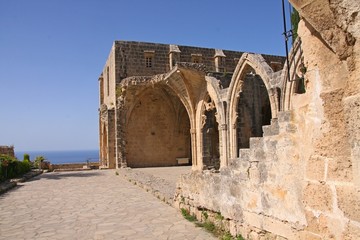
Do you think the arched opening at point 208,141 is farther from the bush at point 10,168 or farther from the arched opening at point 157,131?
the bush at point 10,168

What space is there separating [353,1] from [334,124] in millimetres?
858

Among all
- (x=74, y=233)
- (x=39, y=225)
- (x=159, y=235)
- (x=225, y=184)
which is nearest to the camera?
(x=225, y=184)

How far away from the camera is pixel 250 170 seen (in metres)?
3.99

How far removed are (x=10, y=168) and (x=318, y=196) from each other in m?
14.6

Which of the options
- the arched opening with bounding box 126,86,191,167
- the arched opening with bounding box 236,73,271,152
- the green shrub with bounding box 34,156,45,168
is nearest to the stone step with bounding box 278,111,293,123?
the arched opening with bounding box 236,73,271,152

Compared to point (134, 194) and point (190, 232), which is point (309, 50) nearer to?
point (190, 232)

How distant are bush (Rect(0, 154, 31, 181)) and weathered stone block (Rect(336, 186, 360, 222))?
13.3 meters

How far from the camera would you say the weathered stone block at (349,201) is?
84.7 inches

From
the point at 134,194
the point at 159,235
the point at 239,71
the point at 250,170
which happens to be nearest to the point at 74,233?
the point at 159,235

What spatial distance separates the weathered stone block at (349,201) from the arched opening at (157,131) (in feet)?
60.5

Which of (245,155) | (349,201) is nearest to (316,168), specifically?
(349,201)

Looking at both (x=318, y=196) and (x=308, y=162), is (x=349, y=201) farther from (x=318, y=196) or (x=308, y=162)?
(x=308, y=162)

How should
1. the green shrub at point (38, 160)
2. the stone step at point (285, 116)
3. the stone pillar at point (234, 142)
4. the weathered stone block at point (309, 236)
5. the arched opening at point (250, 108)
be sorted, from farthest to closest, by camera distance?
the green shrub at point (38, 160) < the arched opening at point (250, 108) < the stone pillar at point (234, 142) < the stone step at point (285, 116) < the weathered stone block at point (309, 236)

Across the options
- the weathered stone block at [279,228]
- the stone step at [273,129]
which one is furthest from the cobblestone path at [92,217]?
the stone step at [273,129]
